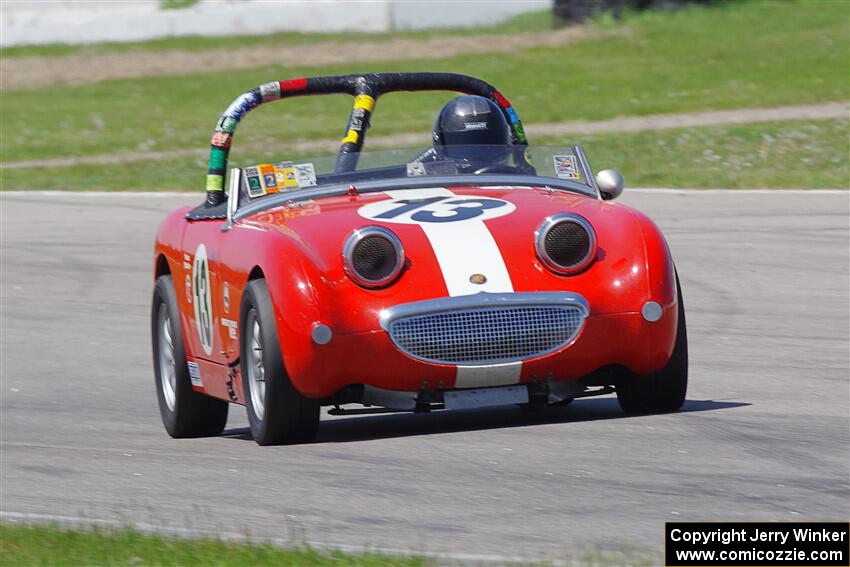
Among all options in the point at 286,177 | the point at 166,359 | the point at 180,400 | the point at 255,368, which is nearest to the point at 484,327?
the point at 255,368

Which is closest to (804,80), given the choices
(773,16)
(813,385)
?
(773,16)

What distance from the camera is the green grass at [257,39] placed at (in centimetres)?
4022

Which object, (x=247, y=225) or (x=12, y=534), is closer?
(x=12, y=534)

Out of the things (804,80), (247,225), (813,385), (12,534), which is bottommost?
(804,80)

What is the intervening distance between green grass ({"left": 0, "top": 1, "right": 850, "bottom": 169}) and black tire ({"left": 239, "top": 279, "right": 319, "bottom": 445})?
20.0m

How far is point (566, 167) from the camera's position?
7.98 m

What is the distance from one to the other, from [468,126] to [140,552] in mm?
3700

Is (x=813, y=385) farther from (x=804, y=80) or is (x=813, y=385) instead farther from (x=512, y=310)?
(x=804, y=80)

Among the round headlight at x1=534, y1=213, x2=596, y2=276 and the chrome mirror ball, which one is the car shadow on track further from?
the chrome mirror ball

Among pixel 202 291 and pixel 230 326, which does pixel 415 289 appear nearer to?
pixel 230 326

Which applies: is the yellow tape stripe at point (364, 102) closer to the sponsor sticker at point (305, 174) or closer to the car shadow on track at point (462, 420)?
the sponsor sticker at point (305, 174)

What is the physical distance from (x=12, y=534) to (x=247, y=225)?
2.23 meters

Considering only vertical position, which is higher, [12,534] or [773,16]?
[12,534]

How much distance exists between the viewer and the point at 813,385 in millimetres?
8367
